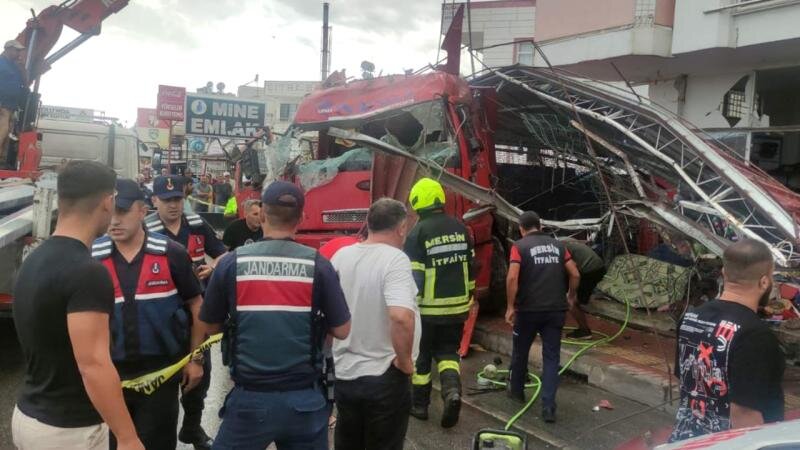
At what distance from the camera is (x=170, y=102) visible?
63.6 ft

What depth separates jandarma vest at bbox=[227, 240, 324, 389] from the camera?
8.32 ft

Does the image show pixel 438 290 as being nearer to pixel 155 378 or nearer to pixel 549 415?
pixel 549 415

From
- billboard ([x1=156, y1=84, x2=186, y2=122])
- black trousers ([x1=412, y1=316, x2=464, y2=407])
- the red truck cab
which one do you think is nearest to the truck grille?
the red truck cab

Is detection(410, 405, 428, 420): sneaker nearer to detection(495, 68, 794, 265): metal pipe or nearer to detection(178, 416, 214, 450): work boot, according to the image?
detection(178, 416, 214, 450): work boot

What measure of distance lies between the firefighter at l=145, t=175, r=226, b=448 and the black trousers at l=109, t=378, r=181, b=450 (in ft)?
2.25

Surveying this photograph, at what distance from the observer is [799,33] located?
7.42m

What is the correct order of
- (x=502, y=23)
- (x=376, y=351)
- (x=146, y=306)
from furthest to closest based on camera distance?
(x=502, y=23) < (x=376, y=351) < (x=146, y=306)

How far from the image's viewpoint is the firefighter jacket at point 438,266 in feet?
15.8

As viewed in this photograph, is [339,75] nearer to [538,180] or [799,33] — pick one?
[538,180]

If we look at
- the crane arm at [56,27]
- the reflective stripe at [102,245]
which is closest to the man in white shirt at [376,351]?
the reflective stripe at [102,245]

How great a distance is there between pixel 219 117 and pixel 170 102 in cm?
269

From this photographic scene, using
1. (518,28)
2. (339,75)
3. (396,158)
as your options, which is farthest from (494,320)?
(518,28)

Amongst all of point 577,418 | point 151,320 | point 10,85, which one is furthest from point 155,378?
point 10,85

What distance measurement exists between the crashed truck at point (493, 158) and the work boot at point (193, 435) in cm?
330
